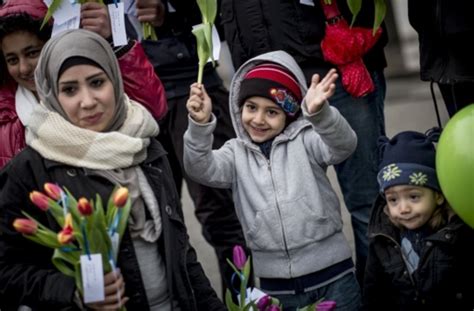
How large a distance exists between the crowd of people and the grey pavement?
1.32 meters

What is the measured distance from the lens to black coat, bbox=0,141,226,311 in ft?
10.5

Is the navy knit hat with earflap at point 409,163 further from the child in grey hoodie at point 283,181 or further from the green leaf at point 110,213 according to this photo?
the green leaf at point 110,213

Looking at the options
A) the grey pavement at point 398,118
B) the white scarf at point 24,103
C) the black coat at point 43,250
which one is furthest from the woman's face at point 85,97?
the grey pavement at point 398,118

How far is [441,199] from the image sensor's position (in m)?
3.56

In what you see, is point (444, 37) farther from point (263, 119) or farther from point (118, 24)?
point (118, 24)

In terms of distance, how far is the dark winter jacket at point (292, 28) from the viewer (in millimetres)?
4168

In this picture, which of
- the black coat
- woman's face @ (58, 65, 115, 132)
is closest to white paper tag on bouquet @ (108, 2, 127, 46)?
woman's face @ (58, 65, 115, 132)

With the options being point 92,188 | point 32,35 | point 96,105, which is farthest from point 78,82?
point 32,35

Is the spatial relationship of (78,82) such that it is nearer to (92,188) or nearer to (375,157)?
(92,188)

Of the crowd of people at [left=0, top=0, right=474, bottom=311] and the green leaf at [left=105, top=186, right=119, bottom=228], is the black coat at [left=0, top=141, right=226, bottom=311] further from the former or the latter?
the green leaf at [left=105, top=186, right=119, bottom=228]

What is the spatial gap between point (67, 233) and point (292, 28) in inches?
62.9

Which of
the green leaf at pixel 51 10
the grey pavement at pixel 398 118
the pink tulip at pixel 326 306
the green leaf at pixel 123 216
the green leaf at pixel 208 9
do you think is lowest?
the grey pavement at pixel 398 118

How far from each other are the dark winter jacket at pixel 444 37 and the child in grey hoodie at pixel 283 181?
0.38 metres

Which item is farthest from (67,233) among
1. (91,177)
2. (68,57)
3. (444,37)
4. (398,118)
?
(398,118)
